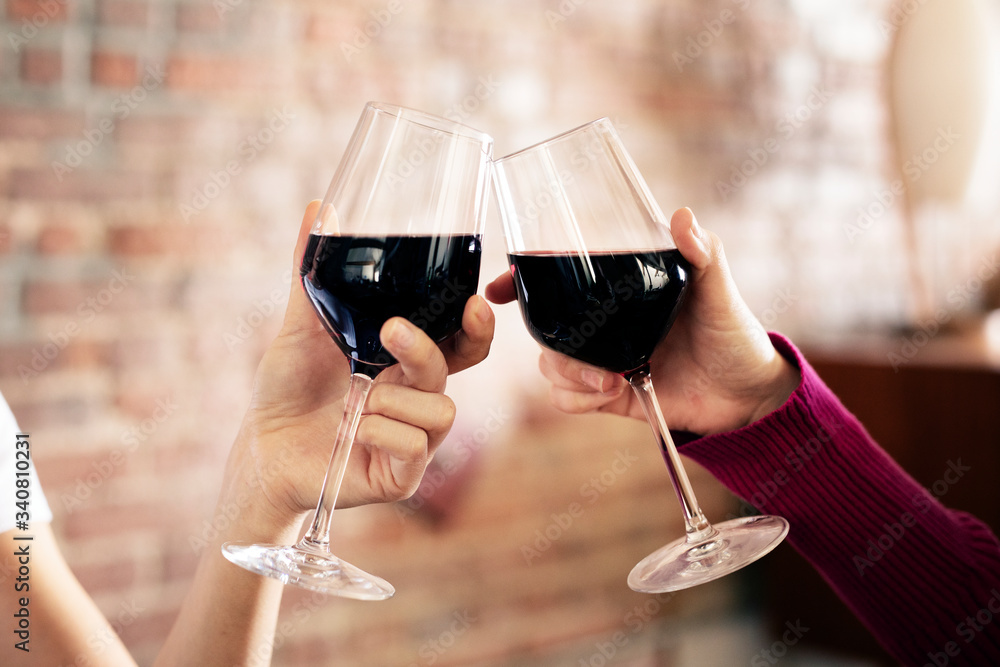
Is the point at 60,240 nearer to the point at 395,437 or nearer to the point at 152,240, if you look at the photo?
the point at 152,240

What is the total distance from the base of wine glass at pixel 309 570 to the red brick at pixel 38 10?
3.08 feet

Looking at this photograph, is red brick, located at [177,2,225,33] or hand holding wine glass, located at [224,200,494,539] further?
red brick, located at [177,2,225,33]

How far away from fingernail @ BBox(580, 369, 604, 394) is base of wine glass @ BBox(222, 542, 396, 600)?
0.34m

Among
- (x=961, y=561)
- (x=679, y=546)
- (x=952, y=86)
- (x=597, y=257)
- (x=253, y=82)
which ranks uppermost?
(x=952, y=86)

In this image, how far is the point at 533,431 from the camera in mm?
1827

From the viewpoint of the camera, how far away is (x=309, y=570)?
62 cm

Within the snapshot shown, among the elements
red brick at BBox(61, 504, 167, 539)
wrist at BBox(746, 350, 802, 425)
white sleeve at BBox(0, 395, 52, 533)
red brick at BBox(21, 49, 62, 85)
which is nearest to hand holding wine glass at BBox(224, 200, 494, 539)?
white sleeve at BBox(0, 395, 52, 533)

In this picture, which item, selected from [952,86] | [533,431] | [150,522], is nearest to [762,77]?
[952,86]

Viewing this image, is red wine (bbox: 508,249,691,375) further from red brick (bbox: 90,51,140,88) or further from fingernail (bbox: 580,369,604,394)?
red brick (bbox: 90,51,140,88)

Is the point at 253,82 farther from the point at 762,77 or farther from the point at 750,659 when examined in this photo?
the point at 750,659

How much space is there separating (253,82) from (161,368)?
53cm

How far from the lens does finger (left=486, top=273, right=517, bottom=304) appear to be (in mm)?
901

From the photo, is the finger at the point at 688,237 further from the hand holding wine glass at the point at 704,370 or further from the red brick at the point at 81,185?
the red brick at the point at 81,185

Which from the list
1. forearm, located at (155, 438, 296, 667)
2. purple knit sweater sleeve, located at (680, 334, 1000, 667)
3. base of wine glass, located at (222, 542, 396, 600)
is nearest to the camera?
base of wine glass, located at (222, 542, 396, 600)
